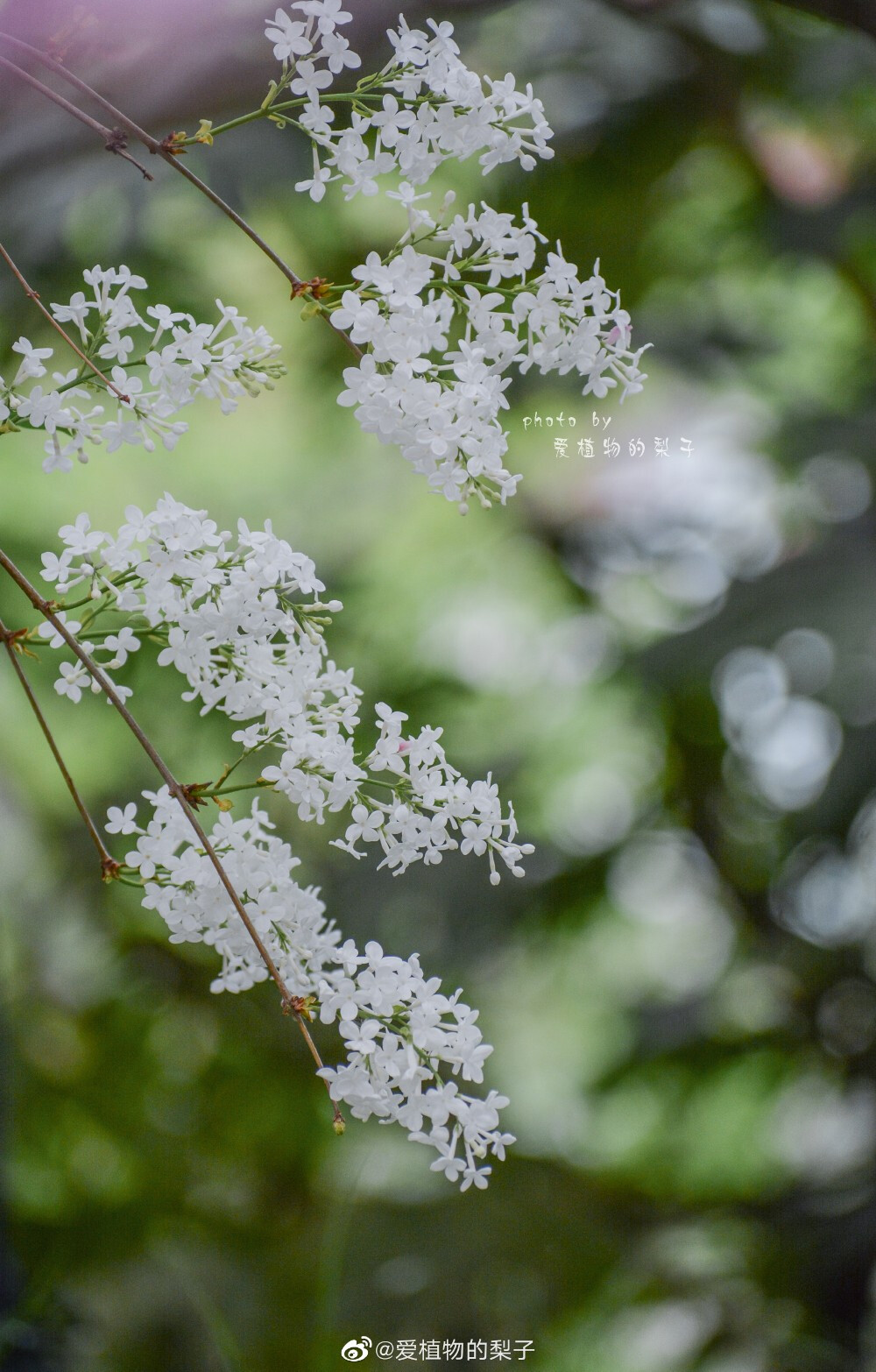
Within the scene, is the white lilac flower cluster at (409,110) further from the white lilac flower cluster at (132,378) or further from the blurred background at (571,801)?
the blurred background at (571,801)

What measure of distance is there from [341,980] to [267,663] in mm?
87

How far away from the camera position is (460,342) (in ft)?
0.84

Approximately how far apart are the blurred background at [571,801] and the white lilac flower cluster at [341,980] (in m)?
0.79

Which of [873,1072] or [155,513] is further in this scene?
[873,1072]

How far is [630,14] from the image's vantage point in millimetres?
1115

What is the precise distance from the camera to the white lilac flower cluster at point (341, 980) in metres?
0.26

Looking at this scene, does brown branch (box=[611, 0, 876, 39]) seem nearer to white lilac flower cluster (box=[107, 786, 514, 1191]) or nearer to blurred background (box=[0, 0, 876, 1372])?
blurred background (box=[0, 0, 876, 1372])

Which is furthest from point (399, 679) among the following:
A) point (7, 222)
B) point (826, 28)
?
point (826, 28)

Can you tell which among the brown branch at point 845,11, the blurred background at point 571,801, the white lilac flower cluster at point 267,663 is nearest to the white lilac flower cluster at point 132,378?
the white lilac flower cluster at point 267,663

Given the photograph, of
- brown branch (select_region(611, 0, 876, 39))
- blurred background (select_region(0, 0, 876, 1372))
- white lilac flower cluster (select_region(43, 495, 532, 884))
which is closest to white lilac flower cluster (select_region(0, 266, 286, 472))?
white lilac flower cluster (select_region(43, 495, 532, 884))

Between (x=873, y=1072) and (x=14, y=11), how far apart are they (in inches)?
46.8

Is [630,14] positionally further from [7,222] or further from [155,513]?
[155,513]

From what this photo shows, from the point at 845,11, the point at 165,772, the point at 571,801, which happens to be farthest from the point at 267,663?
the point at 571,801

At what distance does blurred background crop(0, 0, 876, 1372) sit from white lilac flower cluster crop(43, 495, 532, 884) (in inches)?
32.1
